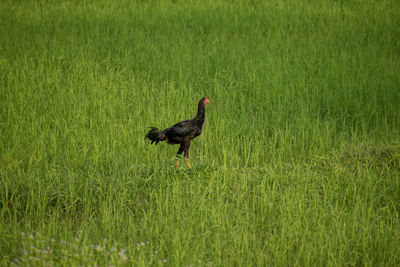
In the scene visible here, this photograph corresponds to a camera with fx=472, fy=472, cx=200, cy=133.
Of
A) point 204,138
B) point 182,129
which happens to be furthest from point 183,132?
point 204,138

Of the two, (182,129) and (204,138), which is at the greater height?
(182,129)

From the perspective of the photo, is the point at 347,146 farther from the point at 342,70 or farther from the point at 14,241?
the point at 14,241

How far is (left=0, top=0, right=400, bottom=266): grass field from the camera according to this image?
4.02 metres

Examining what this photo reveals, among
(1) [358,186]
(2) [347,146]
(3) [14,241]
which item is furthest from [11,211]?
(2) [347,146]

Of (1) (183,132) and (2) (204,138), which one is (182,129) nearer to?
(1) (183,132)

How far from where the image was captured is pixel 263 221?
4.47m

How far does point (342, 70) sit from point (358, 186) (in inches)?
147

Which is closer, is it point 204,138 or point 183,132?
point 183,132

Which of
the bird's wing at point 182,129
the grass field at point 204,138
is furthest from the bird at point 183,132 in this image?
the grass field at point 204,138

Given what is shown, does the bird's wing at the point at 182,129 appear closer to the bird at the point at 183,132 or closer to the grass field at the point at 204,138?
the bird at the point at 183,132

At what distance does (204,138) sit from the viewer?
6.14 meters

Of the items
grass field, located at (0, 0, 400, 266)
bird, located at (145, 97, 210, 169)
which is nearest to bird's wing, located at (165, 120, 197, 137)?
bird, located at (145, 97, 210, 169)

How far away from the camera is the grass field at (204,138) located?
402 centimetres

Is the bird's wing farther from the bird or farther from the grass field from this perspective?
the grass field
